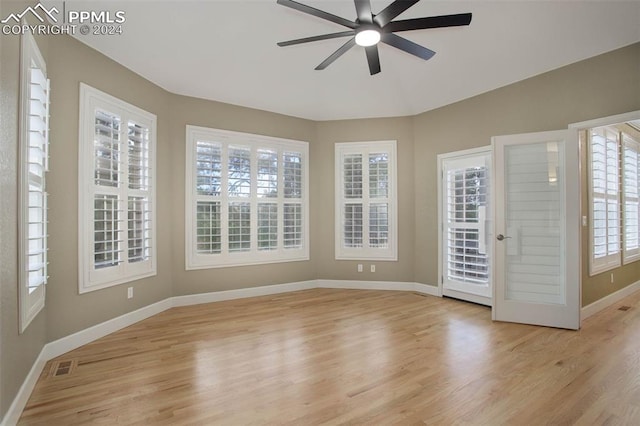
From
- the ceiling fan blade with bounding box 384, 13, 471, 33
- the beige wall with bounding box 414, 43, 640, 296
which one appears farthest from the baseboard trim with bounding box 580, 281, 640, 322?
the ceiling fan blade with bounding box 384, 13, 471, 33

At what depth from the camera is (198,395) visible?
2186mm

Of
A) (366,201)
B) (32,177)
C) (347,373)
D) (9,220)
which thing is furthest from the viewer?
(366,201)

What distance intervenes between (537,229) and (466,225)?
982mm

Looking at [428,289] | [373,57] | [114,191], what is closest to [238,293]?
[114,191]

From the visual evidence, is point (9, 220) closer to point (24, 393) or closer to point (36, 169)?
point (36, 169)

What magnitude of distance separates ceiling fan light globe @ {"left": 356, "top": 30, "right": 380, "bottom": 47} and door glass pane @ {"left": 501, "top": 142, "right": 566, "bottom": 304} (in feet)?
7.35

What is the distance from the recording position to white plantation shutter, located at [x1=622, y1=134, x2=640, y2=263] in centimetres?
480

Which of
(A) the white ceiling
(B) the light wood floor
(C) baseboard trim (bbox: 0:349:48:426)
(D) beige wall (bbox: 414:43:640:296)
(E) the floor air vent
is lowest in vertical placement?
(E) the floor air vent

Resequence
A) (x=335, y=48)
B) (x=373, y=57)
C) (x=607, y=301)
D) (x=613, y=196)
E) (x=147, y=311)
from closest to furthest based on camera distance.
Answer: (x=373, y=57)
(x=335, y=48)
(x=147, y=311)
(x=607, y=301)
(x=613, y=196)

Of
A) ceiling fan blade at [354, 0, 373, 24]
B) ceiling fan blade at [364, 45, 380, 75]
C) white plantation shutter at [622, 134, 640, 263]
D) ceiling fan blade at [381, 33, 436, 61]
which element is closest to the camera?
ceiling fan blade at [354, 0, 373, 24]

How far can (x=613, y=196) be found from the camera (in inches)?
178

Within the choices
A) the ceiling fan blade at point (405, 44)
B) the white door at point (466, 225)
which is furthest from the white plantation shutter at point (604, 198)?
the ceiling fan blade at point (405, 44)

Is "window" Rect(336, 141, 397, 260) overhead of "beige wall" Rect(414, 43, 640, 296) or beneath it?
→ beneath

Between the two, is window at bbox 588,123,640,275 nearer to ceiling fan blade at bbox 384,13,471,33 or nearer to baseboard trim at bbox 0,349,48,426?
ceiling fan blade at bbox 384,13,471,33
